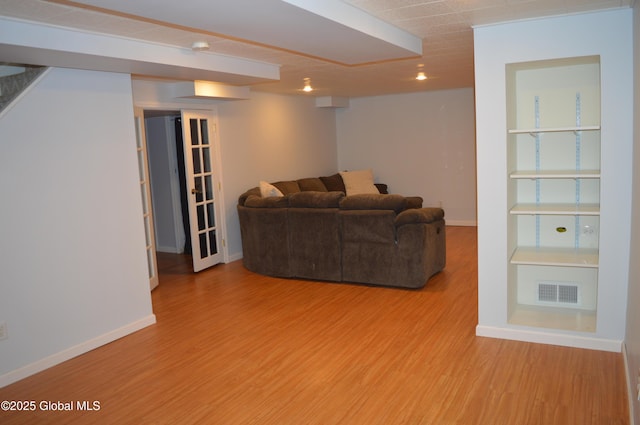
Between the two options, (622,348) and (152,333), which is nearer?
(622,348)

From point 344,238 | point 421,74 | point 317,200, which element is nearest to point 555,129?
point 344,238

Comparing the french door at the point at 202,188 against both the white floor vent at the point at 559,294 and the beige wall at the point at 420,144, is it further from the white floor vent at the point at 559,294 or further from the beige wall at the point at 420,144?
the white floor vent at the point at 559,294

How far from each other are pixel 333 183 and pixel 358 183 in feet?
1.44

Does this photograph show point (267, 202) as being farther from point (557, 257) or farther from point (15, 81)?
point (557, 257)

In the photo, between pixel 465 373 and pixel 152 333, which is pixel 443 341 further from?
pixel 152 333

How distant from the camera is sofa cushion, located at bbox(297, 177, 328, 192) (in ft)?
25.4

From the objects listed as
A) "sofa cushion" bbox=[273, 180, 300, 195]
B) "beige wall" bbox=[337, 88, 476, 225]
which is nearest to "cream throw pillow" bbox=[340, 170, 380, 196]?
"beige wall" bbox=[337, 88, 476, 225]

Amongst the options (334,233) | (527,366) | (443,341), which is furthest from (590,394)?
(334,233)

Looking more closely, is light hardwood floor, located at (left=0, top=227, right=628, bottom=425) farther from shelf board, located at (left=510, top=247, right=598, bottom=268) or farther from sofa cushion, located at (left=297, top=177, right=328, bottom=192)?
sofa cushion, located at (left=297, top=177, right=328, bottom=192)

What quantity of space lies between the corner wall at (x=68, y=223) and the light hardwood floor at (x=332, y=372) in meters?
0.23

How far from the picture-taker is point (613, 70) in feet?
10.8

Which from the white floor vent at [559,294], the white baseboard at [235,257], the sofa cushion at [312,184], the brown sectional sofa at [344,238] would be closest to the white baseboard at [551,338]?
the white floor vent at [559,294]

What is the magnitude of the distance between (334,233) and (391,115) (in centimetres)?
422

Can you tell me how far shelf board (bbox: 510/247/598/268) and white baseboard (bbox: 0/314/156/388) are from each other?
3.04 metres
